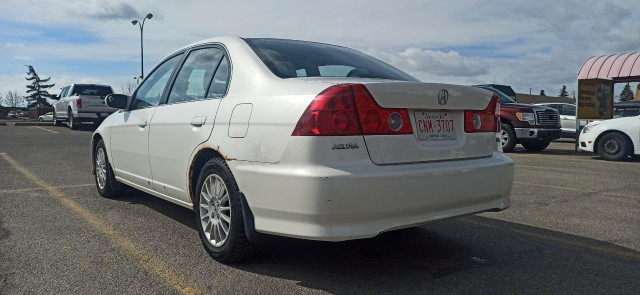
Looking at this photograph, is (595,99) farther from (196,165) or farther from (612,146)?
(196,165)

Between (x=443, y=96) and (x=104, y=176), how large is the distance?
4.01 meters

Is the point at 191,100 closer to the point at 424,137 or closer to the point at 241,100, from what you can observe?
the point at 241,100

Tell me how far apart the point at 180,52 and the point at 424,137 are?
2434 mm

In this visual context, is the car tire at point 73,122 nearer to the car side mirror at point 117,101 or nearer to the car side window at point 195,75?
the car side mirror at point 117,101

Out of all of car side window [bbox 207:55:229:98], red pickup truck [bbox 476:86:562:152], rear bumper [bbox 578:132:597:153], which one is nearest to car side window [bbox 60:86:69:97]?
red pickup truck [bbox 476:86:562:152]

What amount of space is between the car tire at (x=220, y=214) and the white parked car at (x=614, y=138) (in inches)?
386

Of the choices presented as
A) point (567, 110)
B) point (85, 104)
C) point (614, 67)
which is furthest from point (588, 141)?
point (85, 104)

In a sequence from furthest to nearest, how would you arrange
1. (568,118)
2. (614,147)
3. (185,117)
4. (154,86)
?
(568,118)
(614,147)
(154,86)
(185,117)

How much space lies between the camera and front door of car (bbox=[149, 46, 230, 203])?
11.8ft

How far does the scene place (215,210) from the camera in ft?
11.3

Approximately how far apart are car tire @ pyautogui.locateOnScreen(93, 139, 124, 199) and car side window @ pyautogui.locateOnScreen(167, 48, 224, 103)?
66.6 inches

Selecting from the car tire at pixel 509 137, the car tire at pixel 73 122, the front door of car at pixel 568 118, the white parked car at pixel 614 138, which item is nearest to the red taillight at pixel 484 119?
the white parked car at pixel 614 138

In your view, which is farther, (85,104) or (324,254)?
(85,104)

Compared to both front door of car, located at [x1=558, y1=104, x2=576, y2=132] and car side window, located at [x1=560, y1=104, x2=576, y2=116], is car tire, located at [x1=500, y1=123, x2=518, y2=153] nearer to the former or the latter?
front door of car, located at [x1=558, y1=104, x2=576, y2=132]
